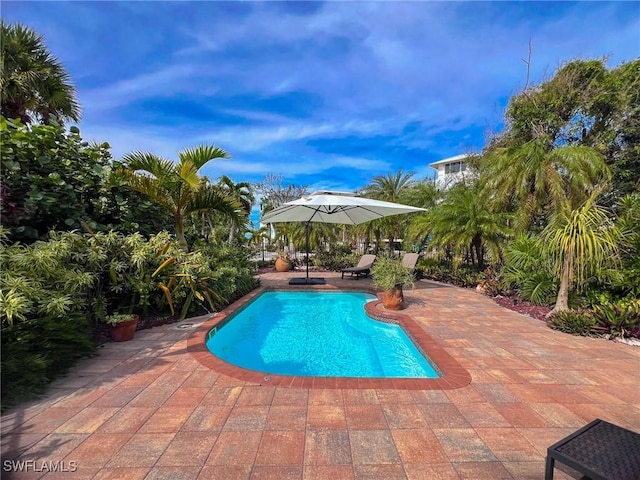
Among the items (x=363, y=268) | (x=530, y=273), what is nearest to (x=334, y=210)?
(x=363, y=268)

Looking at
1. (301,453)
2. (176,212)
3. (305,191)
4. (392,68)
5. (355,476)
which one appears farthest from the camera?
(305,191)

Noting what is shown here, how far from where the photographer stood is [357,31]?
6527mm

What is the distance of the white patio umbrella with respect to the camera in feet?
29.6

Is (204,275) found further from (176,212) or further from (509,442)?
(509,442)

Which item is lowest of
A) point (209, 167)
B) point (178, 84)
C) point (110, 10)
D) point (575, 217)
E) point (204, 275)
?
point (204, 275)

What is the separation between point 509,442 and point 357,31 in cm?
773

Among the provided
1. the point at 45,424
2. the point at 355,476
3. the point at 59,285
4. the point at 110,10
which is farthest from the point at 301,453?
the point at 110,10

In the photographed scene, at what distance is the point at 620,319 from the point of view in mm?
4863

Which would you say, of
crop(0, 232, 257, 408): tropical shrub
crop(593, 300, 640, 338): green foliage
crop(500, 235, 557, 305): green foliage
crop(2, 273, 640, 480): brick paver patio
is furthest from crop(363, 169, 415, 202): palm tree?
crop(2, 273, 640, 480): brick paver patio

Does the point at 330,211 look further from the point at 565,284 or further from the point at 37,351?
the point at 37,351

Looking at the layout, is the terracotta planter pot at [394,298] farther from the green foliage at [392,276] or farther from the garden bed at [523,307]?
the garden bed at [523,307]

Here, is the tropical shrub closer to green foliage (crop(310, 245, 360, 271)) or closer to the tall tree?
green foliage (crop(310, 245, 360, 271))

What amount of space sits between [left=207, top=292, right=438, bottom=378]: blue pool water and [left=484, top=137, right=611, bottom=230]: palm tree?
6.00m

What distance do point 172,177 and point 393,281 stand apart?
5689 mm
